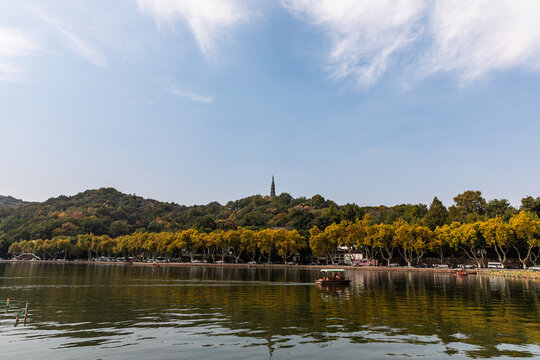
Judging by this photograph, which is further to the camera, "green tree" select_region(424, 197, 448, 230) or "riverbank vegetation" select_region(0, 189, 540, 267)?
"green tree" select_region(424, 197, 448, 230)

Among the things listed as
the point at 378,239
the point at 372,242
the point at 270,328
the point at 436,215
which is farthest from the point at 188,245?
the point at 270,328

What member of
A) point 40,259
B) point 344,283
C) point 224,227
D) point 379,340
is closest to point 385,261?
point 344,283

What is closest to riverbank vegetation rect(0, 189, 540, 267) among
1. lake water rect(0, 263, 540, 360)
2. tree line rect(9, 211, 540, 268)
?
tree line rect(9, 211, 540, 268)

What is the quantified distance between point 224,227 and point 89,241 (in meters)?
69.2

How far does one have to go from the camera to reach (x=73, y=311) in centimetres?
3203

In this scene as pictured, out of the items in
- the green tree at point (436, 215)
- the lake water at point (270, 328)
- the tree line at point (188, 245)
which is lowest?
the lake water at point (270, 328)

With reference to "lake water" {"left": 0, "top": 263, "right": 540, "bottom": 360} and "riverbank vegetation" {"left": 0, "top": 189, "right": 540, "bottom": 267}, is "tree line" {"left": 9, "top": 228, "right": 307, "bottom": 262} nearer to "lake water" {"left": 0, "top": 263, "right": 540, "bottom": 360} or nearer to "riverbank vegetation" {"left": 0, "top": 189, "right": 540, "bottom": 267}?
"riverbank vegetation" {"left": 0, "top": 189, "right": 540, "bottom": 267}

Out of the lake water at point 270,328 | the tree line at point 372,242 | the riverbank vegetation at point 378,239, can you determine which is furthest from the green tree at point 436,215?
the lake water at point 270,328

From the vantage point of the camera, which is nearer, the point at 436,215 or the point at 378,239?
the point at 378,239

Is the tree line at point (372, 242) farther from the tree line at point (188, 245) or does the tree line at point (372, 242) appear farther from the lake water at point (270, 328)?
the lake water at point (270, 328)

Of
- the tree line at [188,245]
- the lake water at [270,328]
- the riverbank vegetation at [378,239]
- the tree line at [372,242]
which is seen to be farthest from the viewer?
the tree line at [188,245]

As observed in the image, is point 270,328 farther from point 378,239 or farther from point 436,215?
point 436,215

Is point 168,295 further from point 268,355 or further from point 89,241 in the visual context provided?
point 89,241

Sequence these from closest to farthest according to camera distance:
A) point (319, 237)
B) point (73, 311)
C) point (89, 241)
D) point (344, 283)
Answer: point (73, 311), point (344, 283), point (319, 237), point (89, 241)
